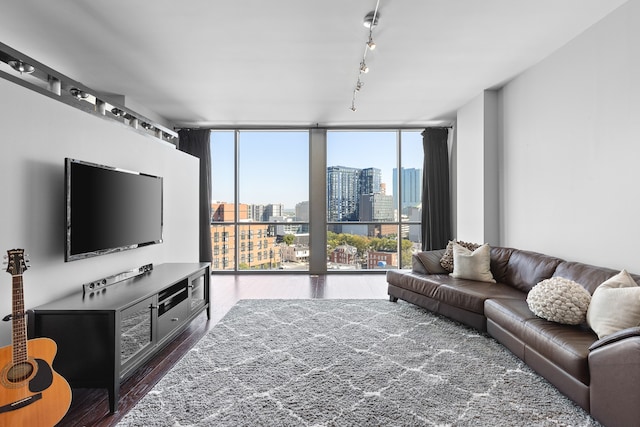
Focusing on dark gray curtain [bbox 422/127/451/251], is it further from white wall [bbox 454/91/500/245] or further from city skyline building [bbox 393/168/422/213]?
white wall [bbox 454/91/500/245]

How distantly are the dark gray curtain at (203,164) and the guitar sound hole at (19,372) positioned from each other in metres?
4.18

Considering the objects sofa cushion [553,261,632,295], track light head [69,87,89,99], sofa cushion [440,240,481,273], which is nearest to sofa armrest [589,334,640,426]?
sofa cushion [553,261,632,295]

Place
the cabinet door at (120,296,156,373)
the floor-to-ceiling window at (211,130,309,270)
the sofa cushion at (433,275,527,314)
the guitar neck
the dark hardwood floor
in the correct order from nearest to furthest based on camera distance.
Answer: the guitar neck → the dark hardwood floor → the cabinet door at (120,296,156,373) → the sofa cushion at (433,275,527,314) → the floor-to-ceiling window at (211,130,309,270)

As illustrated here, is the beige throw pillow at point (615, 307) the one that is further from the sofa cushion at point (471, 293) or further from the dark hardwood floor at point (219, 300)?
the dark hardwood floor at point (219, 300)

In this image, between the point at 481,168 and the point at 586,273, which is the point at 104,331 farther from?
the point at 481,168

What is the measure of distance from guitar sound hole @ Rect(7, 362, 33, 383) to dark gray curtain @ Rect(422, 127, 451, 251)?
17.6 feet

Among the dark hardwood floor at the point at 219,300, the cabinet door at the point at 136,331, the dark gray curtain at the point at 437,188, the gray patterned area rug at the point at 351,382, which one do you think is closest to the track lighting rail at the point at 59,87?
the cabinet door at the point at 136,331

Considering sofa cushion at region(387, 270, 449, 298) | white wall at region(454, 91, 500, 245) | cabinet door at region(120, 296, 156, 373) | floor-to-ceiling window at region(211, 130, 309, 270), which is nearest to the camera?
cabinet door at region(120, 296, 156, 373)

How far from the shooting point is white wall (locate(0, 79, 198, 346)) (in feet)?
6.20

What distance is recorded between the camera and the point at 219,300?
4.21 metres

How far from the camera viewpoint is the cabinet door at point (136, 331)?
6.71 feet

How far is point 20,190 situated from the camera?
197 centimetres

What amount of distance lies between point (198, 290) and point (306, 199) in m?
2.95

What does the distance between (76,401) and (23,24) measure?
3027mm
